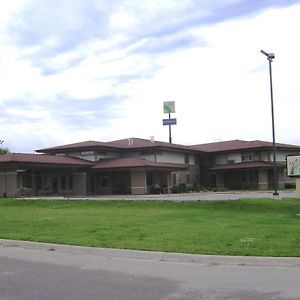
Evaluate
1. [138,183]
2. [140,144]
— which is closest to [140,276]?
[138,183]

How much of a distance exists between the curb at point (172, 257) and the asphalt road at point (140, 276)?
2 centimetres

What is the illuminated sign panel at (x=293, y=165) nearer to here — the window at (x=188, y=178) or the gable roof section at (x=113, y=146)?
the gable roof section at (x=113, y=146)

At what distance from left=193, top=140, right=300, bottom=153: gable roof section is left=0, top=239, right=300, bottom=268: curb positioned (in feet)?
180

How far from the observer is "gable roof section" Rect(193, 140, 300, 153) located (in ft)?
222

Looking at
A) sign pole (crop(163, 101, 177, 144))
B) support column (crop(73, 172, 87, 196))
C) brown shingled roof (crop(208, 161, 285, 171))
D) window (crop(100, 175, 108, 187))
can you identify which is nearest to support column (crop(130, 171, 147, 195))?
window (crop(100, 175, 108, 187))

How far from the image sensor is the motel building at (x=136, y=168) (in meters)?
54.2

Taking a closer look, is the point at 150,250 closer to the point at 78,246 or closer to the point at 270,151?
the point at 78,246

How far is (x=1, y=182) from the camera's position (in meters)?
50.7

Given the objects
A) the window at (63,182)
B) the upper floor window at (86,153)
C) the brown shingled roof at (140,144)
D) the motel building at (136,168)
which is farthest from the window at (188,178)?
the window at (63,182)

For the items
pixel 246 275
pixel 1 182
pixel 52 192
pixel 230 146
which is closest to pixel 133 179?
pixel 52 192

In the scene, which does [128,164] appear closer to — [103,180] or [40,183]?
[103,180]

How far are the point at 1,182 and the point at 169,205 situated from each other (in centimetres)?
2552

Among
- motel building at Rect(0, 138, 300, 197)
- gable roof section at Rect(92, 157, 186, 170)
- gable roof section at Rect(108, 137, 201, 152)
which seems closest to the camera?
motel building at Rect(0, 138, 300, 197)

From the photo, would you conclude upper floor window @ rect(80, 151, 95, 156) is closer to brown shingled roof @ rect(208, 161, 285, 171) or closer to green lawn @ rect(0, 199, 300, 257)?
brown shingled roof @ rect(208, 161, 285, 171)
